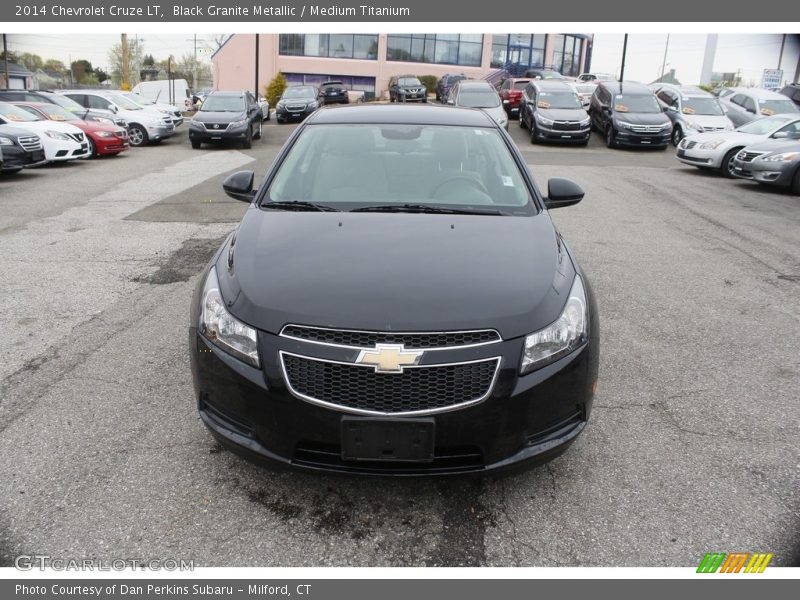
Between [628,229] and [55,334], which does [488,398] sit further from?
[628,229]

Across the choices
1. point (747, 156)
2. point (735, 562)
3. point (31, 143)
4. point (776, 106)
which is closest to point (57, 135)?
point (31, 143)

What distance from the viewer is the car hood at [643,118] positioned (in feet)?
66.8

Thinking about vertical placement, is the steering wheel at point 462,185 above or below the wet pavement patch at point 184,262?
above

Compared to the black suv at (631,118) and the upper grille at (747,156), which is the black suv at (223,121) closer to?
the black suv at (631,118)

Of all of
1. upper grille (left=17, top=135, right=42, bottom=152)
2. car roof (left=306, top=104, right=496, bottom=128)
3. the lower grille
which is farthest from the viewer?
upper grille (left=17, top=135, right=42, bottom=152)

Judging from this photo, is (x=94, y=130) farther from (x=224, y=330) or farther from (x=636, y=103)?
(x=224, y=330)

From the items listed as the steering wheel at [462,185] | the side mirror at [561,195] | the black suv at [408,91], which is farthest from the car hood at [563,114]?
the steering wheel at [462,185]

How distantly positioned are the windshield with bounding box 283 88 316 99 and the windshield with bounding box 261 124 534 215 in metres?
26.8

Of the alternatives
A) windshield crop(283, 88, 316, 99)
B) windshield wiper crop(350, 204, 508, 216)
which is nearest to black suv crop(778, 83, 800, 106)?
windshield crop(283, 88, 316, 99)

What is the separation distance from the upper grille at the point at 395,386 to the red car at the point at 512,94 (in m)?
27.5

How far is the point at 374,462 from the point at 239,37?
197 ft

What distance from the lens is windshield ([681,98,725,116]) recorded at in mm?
21344

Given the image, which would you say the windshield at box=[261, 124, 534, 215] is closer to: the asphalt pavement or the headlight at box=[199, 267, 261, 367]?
the headlight at box=[199, 267, 261, 367]

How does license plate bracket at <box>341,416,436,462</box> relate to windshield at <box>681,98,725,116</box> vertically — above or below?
below
